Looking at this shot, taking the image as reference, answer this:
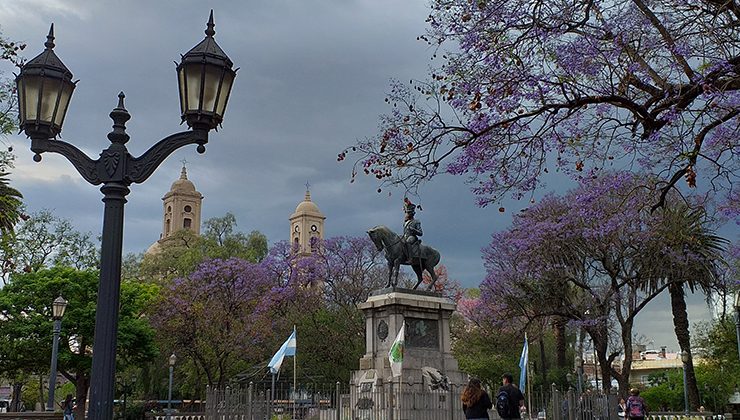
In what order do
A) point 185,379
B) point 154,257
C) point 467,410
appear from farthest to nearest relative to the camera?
point 154,257, point 185,379, point 467,410

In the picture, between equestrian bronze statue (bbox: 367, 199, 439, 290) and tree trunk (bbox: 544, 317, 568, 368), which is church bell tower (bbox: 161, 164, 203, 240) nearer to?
tree trunk (bbox: 544, 317, 568, 368)

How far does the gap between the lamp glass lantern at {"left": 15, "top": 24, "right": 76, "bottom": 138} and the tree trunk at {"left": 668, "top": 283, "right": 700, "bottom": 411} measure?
31038mm

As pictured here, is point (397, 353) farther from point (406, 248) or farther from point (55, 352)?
point (55, 352)

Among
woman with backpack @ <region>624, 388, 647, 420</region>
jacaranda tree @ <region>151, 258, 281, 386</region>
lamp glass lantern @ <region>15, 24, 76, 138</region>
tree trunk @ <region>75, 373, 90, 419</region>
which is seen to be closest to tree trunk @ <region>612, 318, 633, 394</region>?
woman with backpack @ <region>624, 388, 647, 420</region>

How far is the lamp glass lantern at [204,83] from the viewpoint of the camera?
6.04m

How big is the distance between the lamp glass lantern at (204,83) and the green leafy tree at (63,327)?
29103 millimetres

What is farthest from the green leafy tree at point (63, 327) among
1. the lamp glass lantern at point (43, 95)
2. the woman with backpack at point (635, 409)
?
the lamp glass lantern at point (43, 95)

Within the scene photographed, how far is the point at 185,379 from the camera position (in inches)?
1754

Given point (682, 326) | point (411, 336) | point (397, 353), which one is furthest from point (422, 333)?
point (682, 326)

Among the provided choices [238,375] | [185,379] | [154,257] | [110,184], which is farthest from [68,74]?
[154,257]

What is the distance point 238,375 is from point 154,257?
19318 mm

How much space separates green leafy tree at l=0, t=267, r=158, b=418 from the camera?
32031 mm

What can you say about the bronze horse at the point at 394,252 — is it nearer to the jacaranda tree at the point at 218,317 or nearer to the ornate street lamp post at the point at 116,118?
the ornate street lamp post at the point at 116,118

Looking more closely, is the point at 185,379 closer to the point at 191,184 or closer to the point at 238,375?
the point at 238,375
